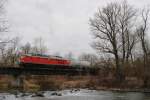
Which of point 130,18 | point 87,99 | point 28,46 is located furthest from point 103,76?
point 28,46

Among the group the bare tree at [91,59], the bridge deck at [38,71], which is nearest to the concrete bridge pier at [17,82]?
the bridge deck at [38,71]

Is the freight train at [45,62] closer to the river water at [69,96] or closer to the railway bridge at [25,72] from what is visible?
the railway bridge at [25,72]

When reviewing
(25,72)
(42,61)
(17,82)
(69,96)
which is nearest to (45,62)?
(42,61)

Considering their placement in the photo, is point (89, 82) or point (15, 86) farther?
point (89, 82)

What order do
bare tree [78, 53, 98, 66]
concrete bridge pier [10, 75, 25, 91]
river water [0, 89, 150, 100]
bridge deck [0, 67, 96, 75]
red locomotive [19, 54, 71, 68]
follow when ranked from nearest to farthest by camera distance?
river water [0, 89, 150, 100]
concrete bridge pier [10, 75, 25, 91]
bridge deck [0, 67, 96, 75]
red locomotive [19, 54, 71, 68]
bare tree [78, 53, 98, 66]

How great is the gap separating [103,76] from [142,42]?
1090 centimetres

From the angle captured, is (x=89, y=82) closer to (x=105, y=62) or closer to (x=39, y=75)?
(x=105, y=62)

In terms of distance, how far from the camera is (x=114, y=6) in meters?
67.6

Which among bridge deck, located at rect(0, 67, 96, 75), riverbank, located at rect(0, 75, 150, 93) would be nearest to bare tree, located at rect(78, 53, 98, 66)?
bridge deck, located at rect(0, 67, 96, 75)

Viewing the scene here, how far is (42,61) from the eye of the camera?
7244 cm

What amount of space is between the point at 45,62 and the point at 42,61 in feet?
3.35

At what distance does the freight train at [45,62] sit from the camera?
227ft

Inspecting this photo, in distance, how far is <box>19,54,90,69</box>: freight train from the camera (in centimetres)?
6919

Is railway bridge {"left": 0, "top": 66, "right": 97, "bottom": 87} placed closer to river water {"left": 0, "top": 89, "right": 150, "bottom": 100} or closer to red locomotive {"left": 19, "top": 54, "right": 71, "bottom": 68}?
red locomotive {"left": 19, "top": 54, "right": 71, "bottom": 68}
